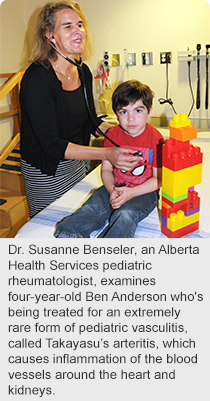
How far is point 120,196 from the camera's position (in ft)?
4.06

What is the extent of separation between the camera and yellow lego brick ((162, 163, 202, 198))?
1.06 metres

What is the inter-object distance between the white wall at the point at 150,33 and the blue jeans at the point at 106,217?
66.0 inches

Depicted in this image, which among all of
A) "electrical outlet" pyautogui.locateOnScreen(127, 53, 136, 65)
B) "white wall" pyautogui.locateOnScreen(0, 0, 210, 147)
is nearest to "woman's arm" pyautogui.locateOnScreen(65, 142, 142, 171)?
"white wall" pyautogui.locateOnScreen(0, 0, 210, 147)

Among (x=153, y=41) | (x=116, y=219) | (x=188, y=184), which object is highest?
(x=153, y=41)

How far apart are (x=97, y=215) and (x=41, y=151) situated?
0.46 metres

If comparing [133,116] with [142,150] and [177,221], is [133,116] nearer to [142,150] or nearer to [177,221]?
[142,150]

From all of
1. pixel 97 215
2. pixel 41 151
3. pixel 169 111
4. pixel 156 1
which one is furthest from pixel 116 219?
pixel 156 1

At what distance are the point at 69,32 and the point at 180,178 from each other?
31.5 inches

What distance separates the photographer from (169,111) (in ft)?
9.29

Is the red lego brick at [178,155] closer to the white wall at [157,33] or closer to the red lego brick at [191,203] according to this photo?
the red lego brick at [191,203]

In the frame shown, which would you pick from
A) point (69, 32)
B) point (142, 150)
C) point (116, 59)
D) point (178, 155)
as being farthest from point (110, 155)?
point (116, 59)

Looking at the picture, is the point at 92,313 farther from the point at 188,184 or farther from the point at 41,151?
the point at 41,151

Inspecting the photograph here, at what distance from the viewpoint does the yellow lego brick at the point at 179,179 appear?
1061mm

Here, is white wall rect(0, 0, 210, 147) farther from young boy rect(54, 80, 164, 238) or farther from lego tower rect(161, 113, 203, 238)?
lego tower rect(161, 113, 203, 238)
